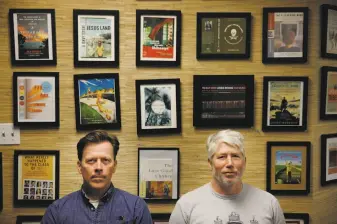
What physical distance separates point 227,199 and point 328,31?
5.05ft

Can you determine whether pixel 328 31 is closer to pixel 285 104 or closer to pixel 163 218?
pixel 285 104

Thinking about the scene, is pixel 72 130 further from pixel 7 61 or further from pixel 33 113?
pixel 7 61

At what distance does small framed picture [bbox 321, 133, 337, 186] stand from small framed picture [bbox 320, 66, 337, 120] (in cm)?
17

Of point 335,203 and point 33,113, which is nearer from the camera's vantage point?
point 33,113

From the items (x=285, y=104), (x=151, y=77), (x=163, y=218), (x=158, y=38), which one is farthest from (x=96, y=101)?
(x=285, y=104)

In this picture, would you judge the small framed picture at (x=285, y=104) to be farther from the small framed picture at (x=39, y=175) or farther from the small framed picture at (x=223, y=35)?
the small framed picture at (x=39, y=175)

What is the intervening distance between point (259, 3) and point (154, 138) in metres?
1.28

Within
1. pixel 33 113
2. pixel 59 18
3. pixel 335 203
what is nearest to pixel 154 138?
pixel 33 113

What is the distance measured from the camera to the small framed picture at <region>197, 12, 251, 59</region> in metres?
2.61

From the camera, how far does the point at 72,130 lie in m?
2.63

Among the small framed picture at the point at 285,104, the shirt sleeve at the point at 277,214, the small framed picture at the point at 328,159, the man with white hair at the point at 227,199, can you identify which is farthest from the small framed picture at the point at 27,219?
the small framed picture at the point at 328,159

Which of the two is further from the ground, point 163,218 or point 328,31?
point 328,31

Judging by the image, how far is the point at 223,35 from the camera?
263cm

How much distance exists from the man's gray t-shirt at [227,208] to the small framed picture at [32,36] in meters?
1.43
